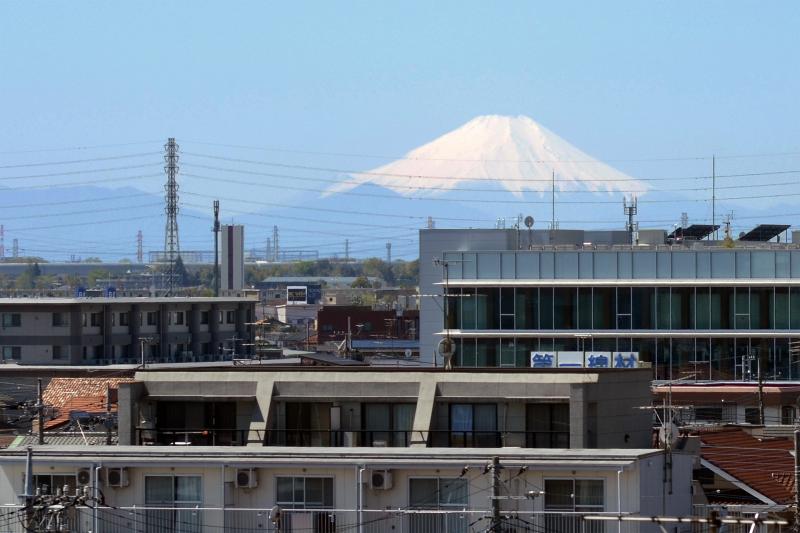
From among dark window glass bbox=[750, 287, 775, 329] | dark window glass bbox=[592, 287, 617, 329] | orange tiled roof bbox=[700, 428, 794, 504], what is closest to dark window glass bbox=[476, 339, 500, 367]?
dark window glass bbox=[592, 287, 617, 329]

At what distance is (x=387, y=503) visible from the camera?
1688 inches

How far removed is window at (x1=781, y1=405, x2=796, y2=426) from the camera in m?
80.3

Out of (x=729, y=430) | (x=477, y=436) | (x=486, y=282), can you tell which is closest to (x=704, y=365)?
(x=486, y=282)

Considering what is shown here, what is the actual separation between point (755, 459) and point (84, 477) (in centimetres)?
2118

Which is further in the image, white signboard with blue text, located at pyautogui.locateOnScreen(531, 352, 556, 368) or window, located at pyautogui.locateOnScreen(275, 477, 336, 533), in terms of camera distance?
white signboard with blue text, located at pyautogui.locateOnScreen(531, 352, 556, 368)

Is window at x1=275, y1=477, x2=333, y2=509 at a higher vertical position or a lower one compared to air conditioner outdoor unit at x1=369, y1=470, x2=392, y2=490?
lower

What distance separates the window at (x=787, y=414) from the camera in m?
80.3

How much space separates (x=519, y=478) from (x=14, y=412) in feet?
129

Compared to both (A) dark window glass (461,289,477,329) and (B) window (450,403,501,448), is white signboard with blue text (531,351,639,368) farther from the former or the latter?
(B) window (450,403,501,448)

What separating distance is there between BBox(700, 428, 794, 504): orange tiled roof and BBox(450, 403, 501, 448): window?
7790mm

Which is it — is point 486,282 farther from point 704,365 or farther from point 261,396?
point 261,396

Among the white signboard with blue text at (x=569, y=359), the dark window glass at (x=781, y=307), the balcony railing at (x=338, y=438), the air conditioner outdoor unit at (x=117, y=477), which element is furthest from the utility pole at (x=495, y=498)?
the dark window glass at (x=781, y=307)

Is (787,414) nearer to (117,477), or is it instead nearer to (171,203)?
(117,477)

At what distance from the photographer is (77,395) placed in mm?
78562
